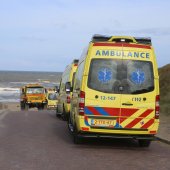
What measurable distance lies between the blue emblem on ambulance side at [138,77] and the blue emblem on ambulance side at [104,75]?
57 cm

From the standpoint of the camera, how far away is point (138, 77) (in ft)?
40.9

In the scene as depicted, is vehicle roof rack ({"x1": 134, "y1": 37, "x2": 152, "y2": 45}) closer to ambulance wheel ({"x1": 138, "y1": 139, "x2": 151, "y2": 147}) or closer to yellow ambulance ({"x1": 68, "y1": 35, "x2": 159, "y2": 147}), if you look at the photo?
yellow ambulance ({"x1": 68, "y1": 35, "x2": 159, "y2": 147})

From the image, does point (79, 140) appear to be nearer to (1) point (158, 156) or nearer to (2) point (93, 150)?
(2) point (93, 150)

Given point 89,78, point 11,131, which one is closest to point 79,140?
point 89,78

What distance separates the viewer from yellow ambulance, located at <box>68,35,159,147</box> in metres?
12.2

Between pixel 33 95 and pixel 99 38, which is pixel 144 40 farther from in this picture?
pixel 33 95

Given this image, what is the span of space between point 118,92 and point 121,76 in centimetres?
42

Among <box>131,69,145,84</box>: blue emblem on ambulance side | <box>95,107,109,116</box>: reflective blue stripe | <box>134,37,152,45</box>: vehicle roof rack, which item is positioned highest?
<box>134,37,152,45</box>: vehicle roof rack

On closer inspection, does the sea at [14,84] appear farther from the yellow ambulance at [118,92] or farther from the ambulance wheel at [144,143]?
the yellow ambulance at [118,92]

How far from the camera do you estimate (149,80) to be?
40.9 ft

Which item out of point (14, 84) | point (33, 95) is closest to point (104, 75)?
point (33, 95)

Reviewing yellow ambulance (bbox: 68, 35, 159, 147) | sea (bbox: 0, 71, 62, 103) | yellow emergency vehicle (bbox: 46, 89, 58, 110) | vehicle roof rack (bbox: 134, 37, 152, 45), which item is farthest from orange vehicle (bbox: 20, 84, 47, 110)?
yellow ambulance (bbox: 68, 35, 159, 147)

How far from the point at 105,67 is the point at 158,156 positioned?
8.29 ft

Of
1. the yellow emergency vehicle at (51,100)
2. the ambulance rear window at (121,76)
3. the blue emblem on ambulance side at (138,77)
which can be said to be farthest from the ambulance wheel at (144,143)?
the yellow emergency vehicle at (51,100)
